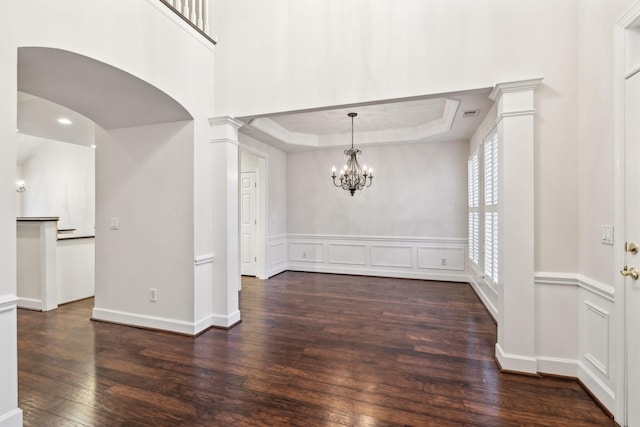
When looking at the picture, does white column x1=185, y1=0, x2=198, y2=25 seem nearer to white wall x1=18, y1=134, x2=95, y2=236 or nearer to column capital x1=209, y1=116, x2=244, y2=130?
Answer: column capital x1=209, y1=116, x2=244, y2=130

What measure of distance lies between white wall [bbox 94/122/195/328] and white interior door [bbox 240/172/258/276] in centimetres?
258

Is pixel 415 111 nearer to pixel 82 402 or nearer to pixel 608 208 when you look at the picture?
pixel 608 208

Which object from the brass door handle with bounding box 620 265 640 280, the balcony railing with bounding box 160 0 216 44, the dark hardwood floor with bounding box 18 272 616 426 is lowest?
the dark hardwood floor with bounding box 18 272 616 426

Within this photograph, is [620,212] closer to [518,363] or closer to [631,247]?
[631,247]

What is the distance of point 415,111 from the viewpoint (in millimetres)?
4469

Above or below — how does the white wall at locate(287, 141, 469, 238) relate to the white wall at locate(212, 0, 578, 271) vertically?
below

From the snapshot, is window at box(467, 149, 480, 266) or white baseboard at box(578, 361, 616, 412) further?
window at box(467, 149, 480, 266)

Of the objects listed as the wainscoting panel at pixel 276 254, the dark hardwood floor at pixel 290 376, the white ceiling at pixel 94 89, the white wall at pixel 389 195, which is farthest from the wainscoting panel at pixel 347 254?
the white ceiling at pixel 94 89

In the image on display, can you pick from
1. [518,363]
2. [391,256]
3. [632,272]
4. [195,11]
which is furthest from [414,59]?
[391,256]

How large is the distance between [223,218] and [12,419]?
212 cm

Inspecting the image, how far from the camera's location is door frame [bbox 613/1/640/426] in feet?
5.85

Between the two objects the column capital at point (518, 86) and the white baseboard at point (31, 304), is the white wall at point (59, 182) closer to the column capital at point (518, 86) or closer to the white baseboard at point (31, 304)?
the white baseboard at point (31, 304)

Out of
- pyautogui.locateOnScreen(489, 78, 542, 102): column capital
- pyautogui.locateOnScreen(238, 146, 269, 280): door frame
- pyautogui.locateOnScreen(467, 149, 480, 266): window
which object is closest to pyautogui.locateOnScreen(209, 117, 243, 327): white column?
pyautogui.locateOnScreen(238, 146, 269, 280): door frame

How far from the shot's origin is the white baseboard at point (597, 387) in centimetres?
189
